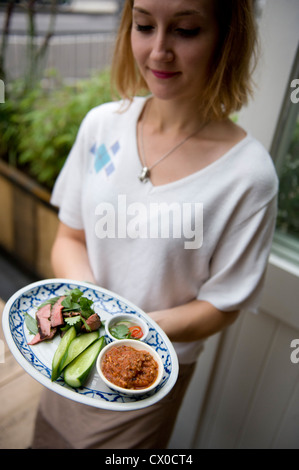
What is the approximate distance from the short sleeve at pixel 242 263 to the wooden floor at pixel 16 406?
111cm

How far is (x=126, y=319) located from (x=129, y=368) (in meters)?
0.16

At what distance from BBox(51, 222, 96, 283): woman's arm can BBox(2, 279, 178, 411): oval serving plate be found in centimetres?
18

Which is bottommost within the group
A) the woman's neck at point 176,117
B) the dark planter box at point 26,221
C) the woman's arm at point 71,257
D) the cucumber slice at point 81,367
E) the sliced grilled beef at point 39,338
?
the dark planter box at point 26,221

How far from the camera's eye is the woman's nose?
91 centimetres

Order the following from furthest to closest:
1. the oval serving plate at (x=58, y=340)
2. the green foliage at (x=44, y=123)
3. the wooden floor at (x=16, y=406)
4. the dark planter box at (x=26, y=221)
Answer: the dark planter box at (x=26, y=221)
the green foliage at (x=44, y=123)
the wooden floor at (x=16, y=406)
the oval serving plate at (x=58, y=340)

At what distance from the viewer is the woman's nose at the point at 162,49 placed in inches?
35.7

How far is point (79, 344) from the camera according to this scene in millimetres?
905

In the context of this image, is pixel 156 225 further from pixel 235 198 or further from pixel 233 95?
pixel 233 95

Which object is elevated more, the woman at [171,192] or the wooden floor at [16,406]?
the woman at [171,192]

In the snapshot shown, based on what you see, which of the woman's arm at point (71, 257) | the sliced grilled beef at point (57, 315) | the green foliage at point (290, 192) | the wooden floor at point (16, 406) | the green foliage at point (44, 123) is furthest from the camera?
the green foliage at point (44, 123)

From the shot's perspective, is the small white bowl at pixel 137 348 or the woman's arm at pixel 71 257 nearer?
the small white bowl at pixel 137 348

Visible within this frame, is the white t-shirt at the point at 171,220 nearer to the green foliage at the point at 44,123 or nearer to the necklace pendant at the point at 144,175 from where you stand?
the necklace pendant at the point at 144,175

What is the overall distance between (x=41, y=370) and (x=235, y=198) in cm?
60

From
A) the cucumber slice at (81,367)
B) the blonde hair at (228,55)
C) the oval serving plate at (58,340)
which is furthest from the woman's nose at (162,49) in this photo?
the cucumber slice at (81,367)
